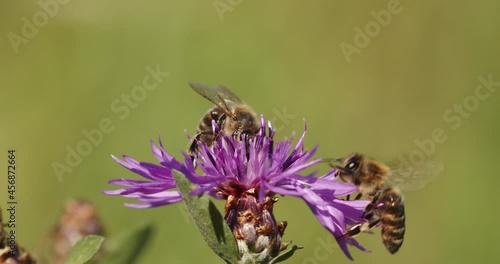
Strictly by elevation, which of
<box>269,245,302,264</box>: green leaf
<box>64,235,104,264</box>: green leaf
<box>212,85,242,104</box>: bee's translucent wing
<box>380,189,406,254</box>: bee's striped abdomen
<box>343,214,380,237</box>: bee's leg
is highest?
<box>212,85,242,104</box>: bee's translucent wing

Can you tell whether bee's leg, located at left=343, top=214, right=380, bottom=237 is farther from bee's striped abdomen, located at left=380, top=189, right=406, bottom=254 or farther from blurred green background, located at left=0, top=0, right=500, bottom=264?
blurred green background, located at left=0, top=0, right=500, bottom=264

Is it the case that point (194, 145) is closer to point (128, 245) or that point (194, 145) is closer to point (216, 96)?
point (216, 96)

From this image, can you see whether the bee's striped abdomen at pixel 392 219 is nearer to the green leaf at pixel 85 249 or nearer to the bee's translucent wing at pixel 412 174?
the bee's translucent wing at pixel 412 174

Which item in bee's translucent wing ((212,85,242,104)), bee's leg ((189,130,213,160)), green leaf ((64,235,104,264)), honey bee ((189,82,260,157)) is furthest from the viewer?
bee's translucent wing ((212,85,242,104))

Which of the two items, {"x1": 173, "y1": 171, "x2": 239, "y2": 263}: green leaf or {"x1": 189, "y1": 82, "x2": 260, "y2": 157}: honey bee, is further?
{"x1": 189, "y1": 82, "x2": 260, "y2": 157}: honey bee

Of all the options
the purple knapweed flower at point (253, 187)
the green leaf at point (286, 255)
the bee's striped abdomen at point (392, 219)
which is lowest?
the bee's striped abdomen at point (392, 219)

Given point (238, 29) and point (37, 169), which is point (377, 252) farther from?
point (37, 169)

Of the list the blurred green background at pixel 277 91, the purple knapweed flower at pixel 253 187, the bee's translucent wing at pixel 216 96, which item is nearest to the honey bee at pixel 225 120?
the bee's translucent wing at pixel 216 96

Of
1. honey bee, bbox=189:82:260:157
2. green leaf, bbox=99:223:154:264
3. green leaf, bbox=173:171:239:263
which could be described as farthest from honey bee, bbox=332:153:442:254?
green leaf, bbox=99:223:154:264
